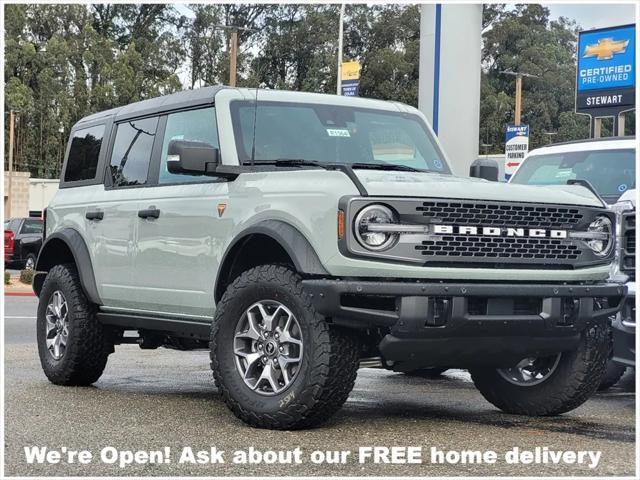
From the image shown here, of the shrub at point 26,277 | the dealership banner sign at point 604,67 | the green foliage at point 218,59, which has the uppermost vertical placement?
the green foliage at point 218,59

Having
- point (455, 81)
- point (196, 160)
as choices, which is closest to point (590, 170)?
point (455, 81)

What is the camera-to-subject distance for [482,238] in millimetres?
6344

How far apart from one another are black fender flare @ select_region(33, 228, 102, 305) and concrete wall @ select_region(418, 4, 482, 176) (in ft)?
14.6

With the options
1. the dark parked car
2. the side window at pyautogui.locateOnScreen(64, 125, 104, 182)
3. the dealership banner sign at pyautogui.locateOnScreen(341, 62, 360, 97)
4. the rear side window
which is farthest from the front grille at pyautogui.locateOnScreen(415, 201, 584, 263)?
the rear side window

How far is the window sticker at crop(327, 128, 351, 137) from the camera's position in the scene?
7.65 meters

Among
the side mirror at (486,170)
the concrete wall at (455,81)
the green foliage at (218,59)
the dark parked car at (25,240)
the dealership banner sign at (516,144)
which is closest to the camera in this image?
the side mirror at (486,170)

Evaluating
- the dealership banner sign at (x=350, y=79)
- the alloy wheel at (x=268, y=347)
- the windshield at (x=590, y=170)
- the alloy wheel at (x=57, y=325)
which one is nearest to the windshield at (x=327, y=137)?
the alloy wheel at (x=268, y=347)

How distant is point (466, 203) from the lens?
6.27 m

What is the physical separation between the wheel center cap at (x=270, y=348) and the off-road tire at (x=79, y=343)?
2.42m

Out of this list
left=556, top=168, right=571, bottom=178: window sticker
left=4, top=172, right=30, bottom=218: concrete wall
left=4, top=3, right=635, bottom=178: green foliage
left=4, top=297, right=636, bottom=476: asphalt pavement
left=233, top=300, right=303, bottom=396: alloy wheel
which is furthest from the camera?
left=4, top=3, right=635, bottom=178: green foliage

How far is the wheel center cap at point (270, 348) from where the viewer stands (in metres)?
6.44

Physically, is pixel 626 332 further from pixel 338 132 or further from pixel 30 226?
pixel 30 226

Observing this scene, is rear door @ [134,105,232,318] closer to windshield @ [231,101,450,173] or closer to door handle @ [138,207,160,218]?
door handle @ [138,207,160,218]

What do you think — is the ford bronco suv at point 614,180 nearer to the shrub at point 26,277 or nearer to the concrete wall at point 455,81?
the concrete wall at point 455,81
